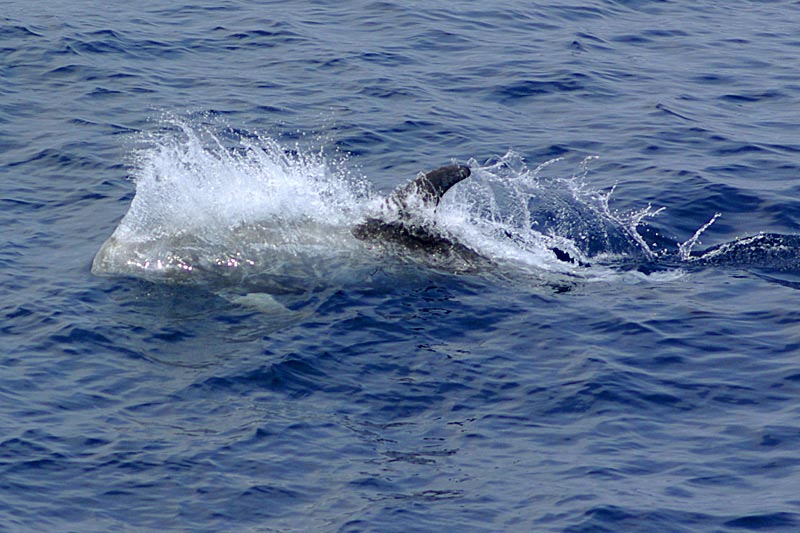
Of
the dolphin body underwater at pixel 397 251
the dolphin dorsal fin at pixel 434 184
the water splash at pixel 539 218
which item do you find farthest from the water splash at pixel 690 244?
the dolphin dorsal fin at pixel 434 184

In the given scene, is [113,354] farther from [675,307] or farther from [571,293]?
[675,307]

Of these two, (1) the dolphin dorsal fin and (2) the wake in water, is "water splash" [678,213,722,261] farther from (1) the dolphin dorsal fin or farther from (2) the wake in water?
(1) the dolphin dorsal fin

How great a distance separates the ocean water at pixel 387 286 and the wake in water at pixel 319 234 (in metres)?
0.05

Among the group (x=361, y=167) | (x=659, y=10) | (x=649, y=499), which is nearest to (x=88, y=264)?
(x=361, y=167)

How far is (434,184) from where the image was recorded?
14641 mm

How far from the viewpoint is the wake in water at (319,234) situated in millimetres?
14781

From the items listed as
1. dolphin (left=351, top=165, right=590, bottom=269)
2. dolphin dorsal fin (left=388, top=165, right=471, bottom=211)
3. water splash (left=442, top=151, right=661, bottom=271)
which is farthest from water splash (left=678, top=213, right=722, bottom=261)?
dolphin dorsal fin (left=388, top=165, right=471, bottom=211)

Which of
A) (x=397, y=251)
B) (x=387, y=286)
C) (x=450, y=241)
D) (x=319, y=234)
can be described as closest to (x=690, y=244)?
(x=450, y=241)

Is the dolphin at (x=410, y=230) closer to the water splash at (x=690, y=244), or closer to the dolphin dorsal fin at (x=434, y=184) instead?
the dolphin dorsal fin at (x=434, y=184)

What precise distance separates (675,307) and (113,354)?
6297 mm

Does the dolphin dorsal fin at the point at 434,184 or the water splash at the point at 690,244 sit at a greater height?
the dolphin dorsal fin at the point at 434,184

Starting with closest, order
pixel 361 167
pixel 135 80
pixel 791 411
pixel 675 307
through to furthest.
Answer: pixel 791 411 < pixel 675 307 < pixel 361 167 < pixel 135 80

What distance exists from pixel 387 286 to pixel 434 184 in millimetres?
1355

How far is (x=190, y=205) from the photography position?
15.5 m
